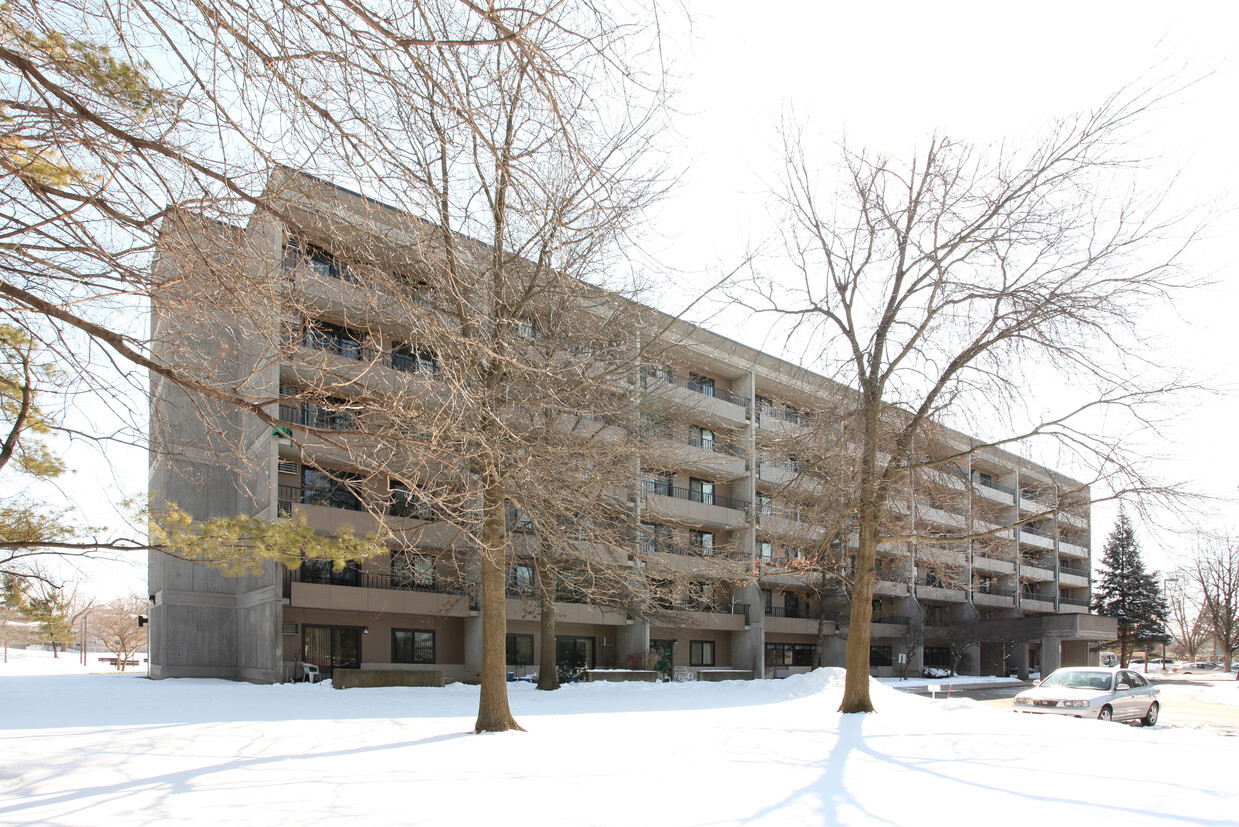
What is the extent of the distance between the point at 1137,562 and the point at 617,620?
53.2m

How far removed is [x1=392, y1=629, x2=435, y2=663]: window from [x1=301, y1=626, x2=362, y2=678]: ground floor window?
4.59 ft

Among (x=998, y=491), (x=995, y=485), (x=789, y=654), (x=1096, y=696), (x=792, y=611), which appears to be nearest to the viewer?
(x=1096, y=696)

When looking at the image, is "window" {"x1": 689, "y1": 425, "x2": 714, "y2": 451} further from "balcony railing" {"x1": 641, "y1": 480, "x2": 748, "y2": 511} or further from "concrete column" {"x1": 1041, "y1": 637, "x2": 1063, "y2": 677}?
"concrete column" {"x1": 1041, "y1": 637, "x2": 1063, "y2": 677}

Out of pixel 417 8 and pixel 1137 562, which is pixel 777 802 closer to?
pixel 417 8

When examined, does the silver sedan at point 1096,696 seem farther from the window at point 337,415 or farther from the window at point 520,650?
the window at point 520,650

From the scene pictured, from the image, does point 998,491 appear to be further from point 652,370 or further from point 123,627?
point 123,627

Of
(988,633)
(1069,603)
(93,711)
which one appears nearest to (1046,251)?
(93,711)

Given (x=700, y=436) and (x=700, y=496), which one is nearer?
(x=700, y=496)

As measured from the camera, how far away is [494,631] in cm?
1320

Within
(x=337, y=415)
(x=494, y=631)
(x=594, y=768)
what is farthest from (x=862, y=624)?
(x=337, y=415)

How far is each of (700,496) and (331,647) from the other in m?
18.6

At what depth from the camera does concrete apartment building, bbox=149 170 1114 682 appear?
32.5 feet

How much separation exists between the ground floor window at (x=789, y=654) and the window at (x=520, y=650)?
15.6 m

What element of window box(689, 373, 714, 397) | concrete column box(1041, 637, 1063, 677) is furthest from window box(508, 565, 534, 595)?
concrete column box(1041, 637, 1063, 677)
